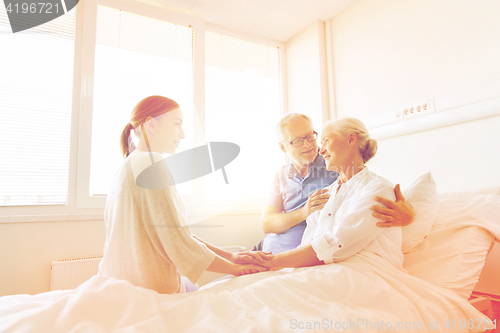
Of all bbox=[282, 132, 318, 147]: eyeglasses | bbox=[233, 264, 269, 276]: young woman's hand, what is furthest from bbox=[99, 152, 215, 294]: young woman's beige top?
bbox=[282, 132, 318, 147]: eyeglasses

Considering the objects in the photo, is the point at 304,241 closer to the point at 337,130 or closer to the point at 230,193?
the point at 337,130

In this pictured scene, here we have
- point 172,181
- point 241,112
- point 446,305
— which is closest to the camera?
point 446,305

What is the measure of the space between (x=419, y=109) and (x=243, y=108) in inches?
63.9

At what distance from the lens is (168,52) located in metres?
2.88

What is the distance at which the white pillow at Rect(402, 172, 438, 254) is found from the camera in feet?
4.43

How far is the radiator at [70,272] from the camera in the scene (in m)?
2.10

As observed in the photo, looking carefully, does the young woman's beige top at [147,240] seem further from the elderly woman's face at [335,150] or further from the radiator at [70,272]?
the radiator at [70,272]

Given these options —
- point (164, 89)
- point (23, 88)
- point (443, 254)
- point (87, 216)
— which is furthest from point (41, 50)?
point (443, 254)

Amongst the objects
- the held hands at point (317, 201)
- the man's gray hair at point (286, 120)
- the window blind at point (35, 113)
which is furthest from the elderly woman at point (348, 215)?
the window blind at point (35, 113)

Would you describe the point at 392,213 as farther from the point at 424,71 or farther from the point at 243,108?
the point at 243,108

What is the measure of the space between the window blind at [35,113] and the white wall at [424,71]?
2.28 meters

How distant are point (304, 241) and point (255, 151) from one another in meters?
1.69

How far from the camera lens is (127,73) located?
2.69 m

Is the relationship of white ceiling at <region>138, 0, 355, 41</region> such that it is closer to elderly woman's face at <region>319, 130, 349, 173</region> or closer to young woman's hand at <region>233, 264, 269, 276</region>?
elderly woman's face at <region>319, 130, 349, 173</region>
